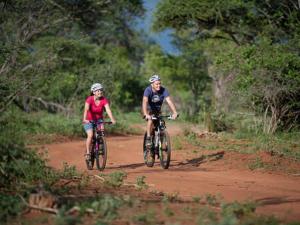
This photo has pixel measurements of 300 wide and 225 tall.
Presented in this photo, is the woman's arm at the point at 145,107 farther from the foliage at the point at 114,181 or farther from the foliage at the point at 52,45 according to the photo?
the foliage at the point at 52,45

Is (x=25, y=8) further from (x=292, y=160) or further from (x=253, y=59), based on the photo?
(x=292, y=160)

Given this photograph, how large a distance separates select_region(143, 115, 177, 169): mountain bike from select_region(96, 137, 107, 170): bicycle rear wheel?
1132 millimetres

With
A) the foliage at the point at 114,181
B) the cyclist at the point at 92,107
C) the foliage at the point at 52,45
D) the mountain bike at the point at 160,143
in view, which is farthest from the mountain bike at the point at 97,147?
the foliage at the point at 114,181

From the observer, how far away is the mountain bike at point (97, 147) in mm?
13969

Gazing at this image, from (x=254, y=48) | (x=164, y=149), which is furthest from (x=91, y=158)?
(x=254, y=48)

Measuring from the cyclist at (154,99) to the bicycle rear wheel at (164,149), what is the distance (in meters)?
0.35

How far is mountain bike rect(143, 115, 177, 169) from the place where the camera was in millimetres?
14086

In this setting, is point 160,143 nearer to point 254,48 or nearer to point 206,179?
point 206,179

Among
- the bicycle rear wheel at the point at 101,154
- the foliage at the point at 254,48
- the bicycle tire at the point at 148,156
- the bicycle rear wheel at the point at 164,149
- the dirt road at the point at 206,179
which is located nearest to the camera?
the dirt road at the point at 206,179

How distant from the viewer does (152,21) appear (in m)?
30.0

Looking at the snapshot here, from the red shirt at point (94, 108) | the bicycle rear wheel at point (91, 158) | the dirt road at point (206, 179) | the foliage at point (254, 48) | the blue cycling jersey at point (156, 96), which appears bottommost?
the dirt road at point (206, 179)

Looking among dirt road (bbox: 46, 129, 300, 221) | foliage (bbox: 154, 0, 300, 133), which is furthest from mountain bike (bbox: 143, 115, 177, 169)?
foliage (bbox: 154, 0, 300, 133)

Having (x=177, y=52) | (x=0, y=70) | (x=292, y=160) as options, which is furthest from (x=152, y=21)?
(x=177, y=52)

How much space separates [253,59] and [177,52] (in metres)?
26.2
